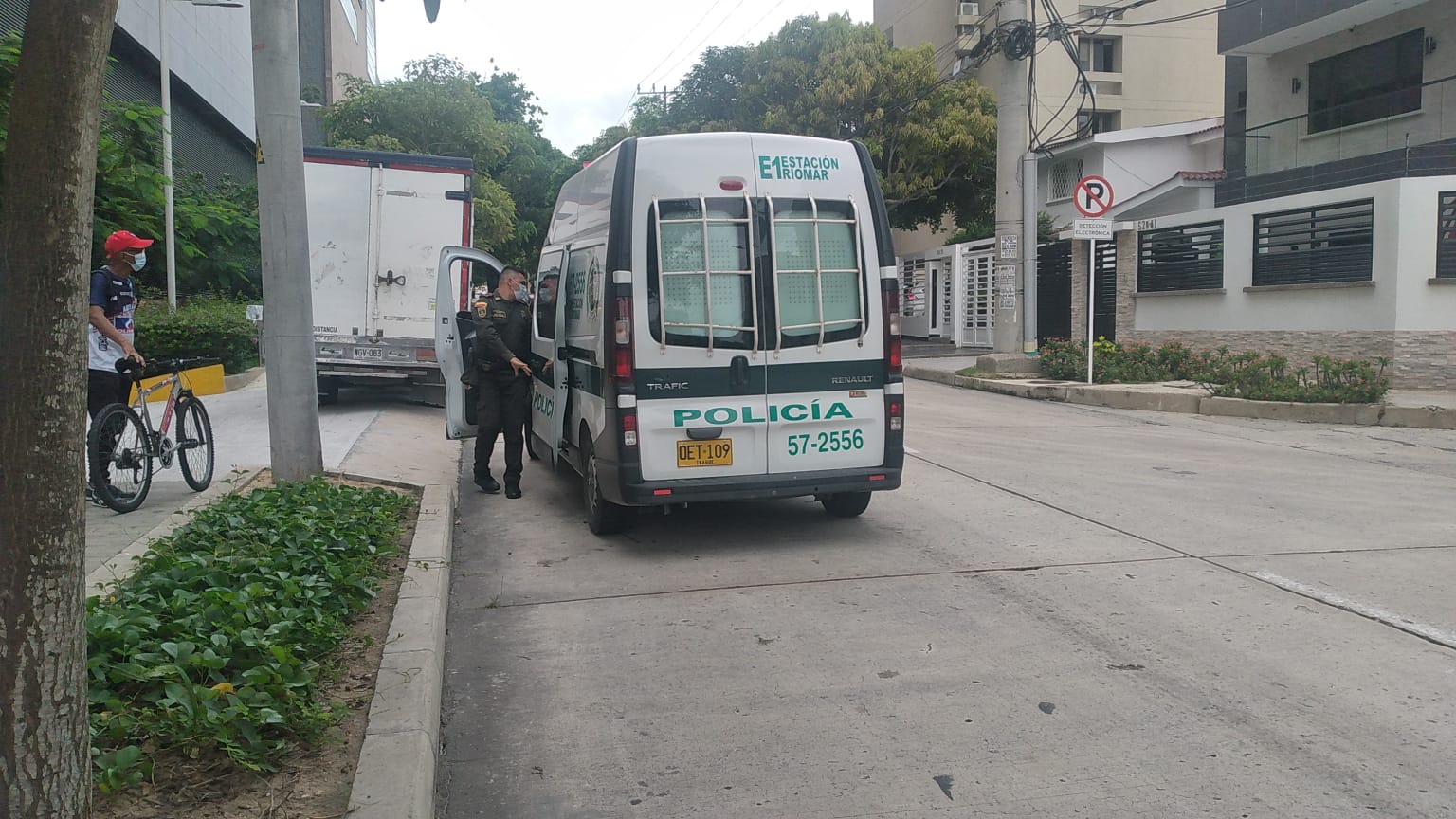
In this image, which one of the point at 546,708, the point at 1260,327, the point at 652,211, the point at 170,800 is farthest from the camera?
→ the point at 1260,327

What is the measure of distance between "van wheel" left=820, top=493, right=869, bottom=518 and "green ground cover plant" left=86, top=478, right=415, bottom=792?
10.2ft

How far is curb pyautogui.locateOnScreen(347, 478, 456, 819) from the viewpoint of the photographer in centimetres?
346

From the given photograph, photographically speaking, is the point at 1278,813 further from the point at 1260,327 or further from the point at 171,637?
the point at 1260,327

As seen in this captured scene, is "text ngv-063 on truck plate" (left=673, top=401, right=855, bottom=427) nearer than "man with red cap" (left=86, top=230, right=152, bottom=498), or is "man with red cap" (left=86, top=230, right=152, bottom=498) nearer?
"text ngv-063 on truck plate" (left=673, top=401, right=855, bottom=427)

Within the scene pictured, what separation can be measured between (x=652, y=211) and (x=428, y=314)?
27.1 feet

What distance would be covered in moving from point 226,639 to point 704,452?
3.48 m

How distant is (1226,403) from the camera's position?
14.8 metres

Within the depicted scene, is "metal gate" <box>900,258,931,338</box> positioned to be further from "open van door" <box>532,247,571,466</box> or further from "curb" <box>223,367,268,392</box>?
"open van door" <box>532,247,571,466</box>

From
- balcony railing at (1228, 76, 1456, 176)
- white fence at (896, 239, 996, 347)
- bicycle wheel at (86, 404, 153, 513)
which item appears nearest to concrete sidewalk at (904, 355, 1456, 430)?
balcony railing at (1228, 76, 1456, 176)

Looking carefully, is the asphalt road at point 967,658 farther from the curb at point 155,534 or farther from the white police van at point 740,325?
the curb at point 155,534

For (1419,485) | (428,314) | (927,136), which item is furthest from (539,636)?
(927,136)

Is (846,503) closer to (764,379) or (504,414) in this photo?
(764,379)

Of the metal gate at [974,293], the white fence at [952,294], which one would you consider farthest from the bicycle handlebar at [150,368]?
the metal gate at [974,293]

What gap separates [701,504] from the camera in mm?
8852
